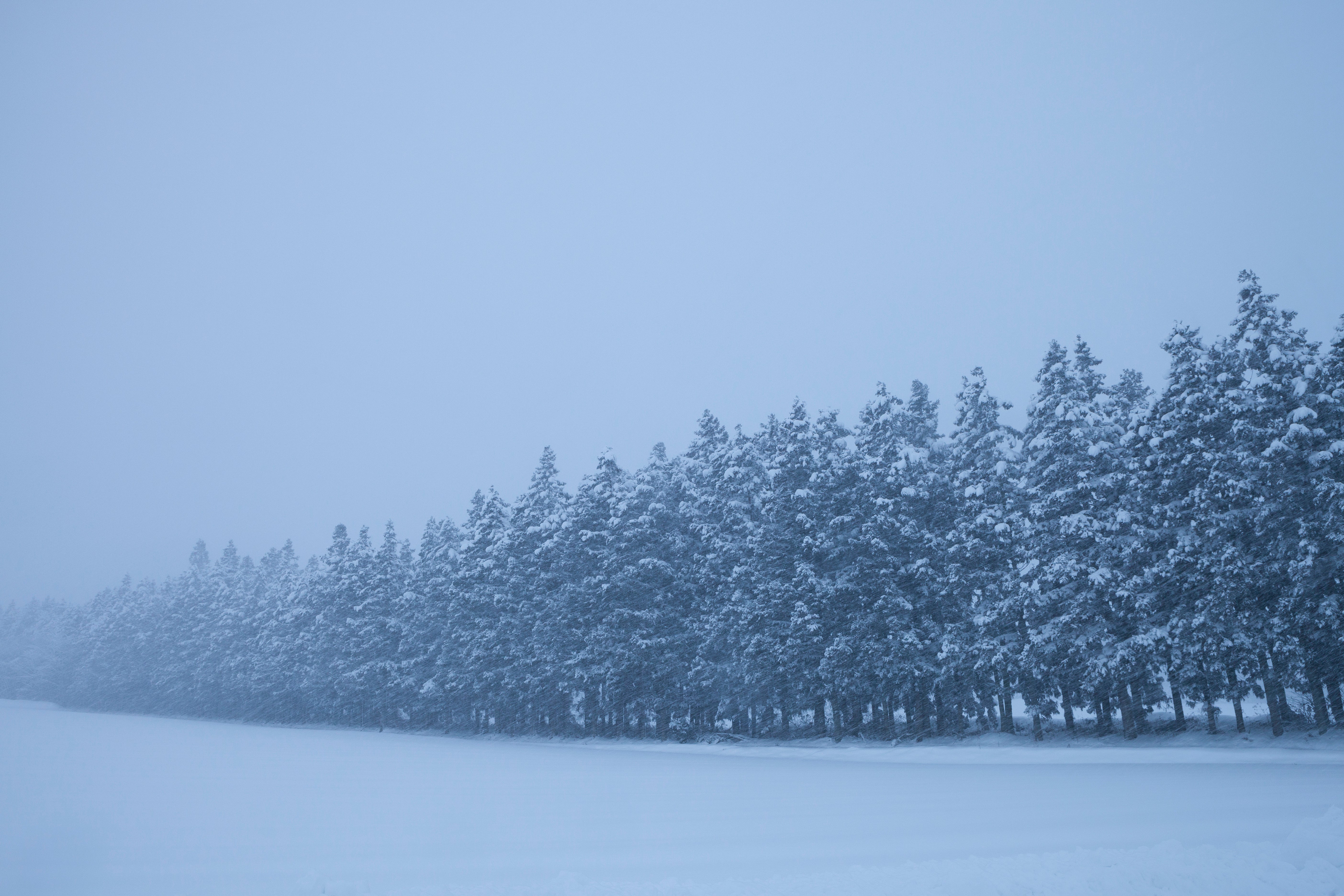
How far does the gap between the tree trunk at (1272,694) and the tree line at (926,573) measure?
225 millimetres

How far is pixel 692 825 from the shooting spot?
571 inches

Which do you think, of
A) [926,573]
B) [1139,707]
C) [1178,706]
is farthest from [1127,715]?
[926,573]

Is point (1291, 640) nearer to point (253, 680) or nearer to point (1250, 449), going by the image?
point (1250, 449)

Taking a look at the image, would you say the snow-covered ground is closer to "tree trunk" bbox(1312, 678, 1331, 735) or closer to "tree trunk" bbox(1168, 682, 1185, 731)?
"tree trunk" bbox(1312, 678, 1331, 735)

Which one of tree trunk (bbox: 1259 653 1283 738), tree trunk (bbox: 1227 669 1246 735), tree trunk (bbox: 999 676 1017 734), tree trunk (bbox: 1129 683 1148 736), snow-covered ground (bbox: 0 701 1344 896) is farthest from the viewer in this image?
tree trunk (bbox: 999 676 1017 734)

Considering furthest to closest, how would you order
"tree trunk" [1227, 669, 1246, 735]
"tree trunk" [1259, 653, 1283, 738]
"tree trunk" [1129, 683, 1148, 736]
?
"tree trunk" [1129, 683, 1148, 736] → "tree trunk" [1227, 669, 1246, 735] → "tree trunk" [1259, 653, 1283, 738]

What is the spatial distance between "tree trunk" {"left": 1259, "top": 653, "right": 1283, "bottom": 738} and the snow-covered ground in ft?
2.15

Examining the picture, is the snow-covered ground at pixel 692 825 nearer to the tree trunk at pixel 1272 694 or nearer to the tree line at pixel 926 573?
the tree trunk at pixel 1272 694

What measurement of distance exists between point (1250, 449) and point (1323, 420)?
2004 millimetres

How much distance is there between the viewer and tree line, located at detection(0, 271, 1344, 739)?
24.2 m

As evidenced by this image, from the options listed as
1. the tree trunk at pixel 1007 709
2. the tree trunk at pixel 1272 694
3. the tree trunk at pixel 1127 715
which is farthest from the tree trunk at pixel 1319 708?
the tree trunk at pixel 1007 709

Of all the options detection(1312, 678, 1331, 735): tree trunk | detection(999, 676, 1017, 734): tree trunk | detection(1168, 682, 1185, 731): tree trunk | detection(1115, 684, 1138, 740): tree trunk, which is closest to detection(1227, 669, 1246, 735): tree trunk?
detection(1168, 682, 1185, 731): tree trunk

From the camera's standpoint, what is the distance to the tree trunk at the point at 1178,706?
85.9 ft

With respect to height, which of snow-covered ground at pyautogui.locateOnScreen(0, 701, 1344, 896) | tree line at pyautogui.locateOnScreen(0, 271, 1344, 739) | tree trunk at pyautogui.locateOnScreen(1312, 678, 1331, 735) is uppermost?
tree line at pyautogui.locateOnScreen(0, 271, 1344, 739)
